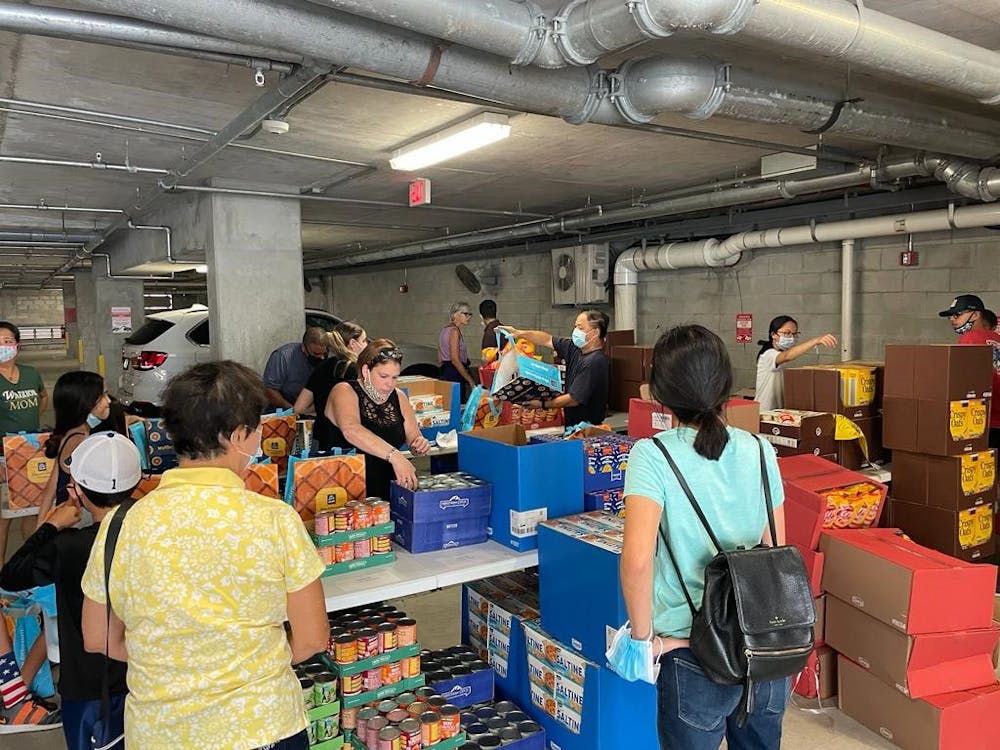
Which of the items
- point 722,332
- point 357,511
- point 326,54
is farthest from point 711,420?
point 722,332

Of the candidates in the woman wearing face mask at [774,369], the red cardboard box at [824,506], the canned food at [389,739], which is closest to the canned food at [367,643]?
the canned food at [389,739]

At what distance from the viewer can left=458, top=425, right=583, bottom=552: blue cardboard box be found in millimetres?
2318

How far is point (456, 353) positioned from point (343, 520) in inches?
195

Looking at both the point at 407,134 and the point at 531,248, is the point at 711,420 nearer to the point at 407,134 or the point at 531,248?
the point at 407,134

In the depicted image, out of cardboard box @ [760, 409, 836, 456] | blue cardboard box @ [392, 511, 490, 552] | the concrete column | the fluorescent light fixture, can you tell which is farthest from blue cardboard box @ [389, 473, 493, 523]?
the concrete column

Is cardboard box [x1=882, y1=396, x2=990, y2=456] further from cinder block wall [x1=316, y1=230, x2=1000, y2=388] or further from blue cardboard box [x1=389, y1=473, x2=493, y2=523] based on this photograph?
blue cardboard box [x1=389, y1=473, x2=493, y2=523]

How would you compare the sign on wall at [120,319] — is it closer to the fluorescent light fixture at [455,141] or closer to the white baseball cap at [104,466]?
the fluorescent light fixture at [455,141]

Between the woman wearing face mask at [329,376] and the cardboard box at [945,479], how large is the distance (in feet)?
10.3

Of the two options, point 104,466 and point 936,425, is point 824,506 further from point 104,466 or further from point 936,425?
point 104,466

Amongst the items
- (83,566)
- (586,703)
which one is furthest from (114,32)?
(586,703)

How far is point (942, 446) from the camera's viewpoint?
150 inches

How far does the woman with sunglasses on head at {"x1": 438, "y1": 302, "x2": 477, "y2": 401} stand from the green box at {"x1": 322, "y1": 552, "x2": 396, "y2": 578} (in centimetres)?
480

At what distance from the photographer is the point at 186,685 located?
4.31 feet

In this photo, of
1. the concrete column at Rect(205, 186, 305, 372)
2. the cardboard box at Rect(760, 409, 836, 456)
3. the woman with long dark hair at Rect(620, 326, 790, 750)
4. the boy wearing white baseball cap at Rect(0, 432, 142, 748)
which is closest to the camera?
the woman with long dark hair at Rect(620, 326, 790, 750)
